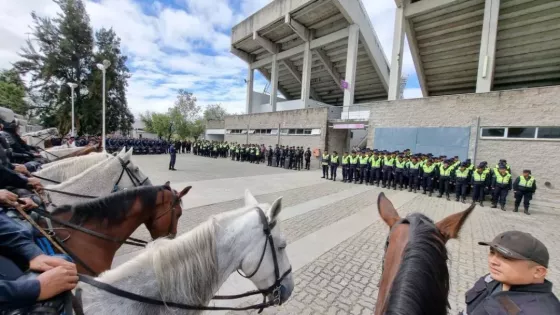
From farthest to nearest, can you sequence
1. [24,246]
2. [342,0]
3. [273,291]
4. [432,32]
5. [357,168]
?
[342,0], [432,32], [357,168], [273,291], [24,246]

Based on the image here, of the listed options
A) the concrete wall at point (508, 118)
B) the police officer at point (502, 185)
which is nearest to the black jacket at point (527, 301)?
the police officer at point (502, 185)

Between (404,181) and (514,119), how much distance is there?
5795 millimetres

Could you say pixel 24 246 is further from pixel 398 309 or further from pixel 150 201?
pixel 398 309

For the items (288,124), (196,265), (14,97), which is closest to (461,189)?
(196,265)

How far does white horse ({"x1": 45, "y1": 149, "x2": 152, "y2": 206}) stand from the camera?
2924 mm

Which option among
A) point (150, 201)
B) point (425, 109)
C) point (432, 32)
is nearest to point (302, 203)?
point (150, 201)

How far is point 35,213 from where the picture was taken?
2059 millimetres

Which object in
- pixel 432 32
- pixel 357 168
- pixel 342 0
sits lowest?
pixel 357 168

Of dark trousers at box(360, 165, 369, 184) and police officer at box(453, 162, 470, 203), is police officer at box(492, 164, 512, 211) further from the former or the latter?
dark trousers at box(360, 165, 369, 184)

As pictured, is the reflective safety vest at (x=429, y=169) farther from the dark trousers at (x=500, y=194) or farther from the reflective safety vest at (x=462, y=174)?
the dark trousers at (x=500, y=194)

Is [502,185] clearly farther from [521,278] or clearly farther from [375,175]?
[521,278]

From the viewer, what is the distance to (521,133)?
11516 mm

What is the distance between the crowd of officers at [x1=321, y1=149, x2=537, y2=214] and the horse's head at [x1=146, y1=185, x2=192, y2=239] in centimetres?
1115

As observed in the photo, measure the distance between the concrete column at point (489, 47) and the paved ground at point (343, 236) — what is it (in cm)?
784
